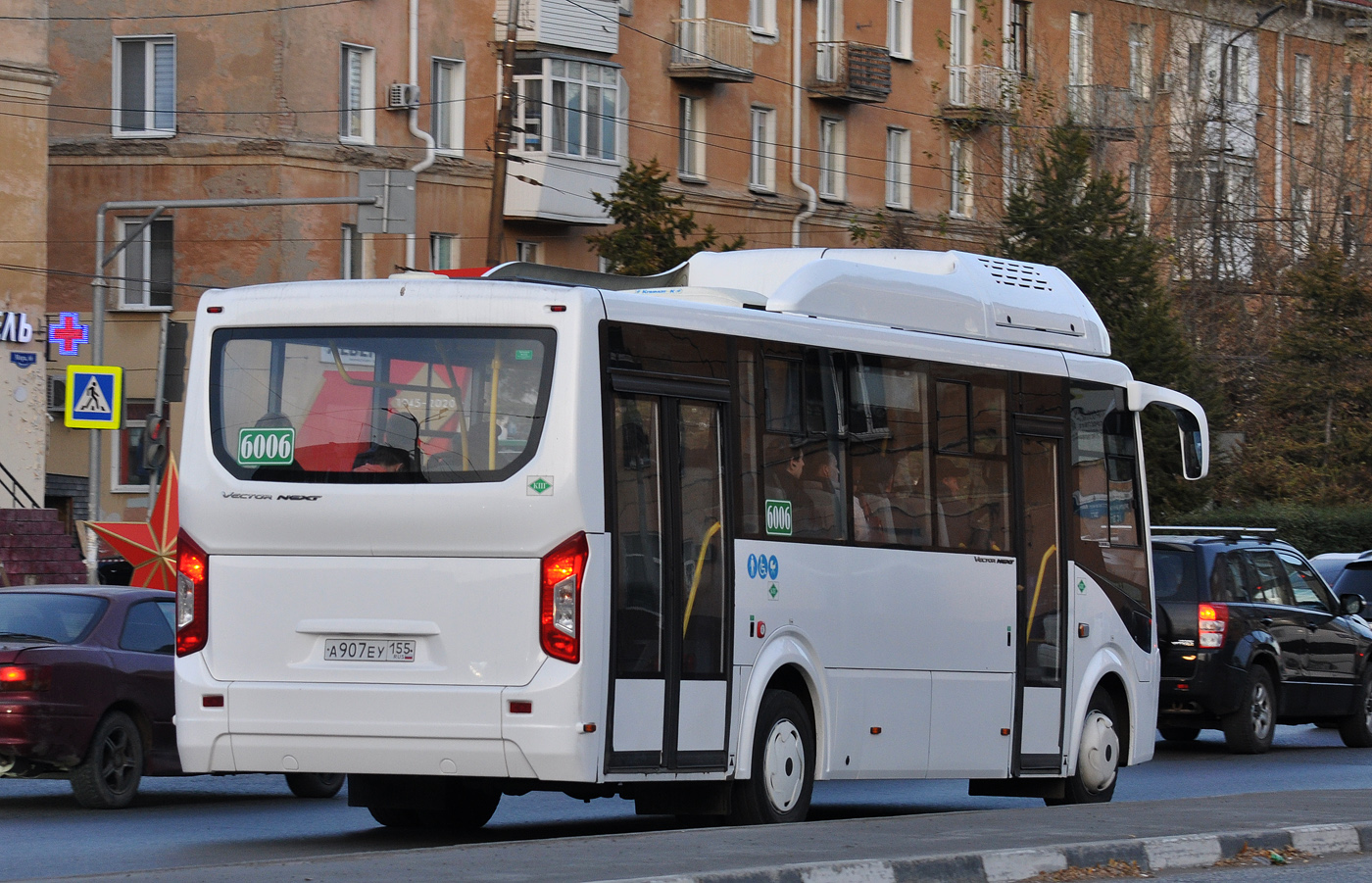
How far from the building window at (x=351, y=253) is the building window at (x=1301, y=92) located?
89.0ft

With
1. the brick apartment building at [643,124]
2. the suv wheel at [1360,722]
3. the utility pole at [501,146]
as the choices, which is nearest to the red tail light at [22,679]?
the suv wheel at [1360,722]

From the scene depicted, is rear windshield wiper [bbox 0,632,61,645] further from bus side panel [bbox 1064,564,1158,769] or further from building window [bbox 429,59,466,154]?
building window [bbox 429,59,466,154]

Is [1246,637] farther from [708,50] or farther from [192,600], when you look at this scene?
[708,50]

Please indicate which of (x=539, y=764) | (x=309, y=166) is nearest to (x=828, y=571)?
(x=539, y=764)

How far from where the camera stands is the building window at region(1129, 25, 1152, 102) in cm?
5284

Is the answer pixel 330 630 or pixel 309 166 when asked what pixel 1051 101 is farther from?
pixel 330 630

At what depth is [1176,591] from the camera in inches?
751

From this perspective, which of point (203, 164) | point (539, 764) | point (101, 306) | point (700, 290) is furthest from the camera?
point (203, 164)

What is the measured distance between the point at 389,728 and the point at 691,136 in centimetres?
3739

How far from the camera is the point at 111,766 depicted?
555 inches

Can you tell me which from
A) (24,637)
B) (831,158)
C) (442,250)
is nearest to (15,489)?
(442,250)

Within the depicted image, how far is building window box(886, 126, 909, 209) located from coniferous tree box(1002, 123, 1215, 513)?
11.3m

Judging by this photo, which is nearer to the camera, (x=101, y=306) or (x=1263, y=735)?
(x=1263, y=735)

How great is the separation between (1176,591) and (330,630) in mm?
10602
